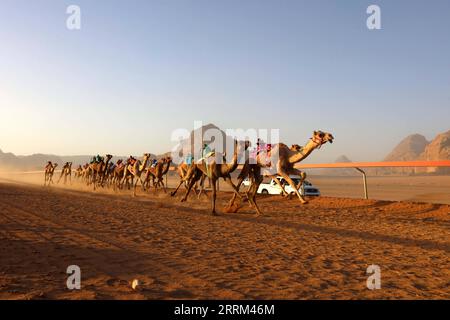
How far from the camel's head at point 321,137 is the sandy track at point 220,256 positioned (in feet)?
10.5

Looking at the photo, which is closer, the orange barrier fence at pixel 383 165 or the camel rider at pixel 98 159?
the orange barrier fence at pixel 383 165

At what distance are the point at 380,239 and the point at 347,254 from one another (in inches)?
84.7

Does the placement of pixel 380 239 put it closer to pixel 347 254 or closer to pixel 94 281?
pixel 347 254

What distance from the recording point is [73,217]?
35.9ft

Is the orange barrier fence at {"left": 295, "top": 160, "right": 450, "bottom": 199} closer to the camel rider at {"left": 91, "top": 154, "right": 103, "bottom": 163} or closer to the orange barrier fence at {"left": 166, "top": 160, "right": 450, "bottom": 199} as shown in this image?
the orange barrier fence at {"left": 166, "top": 160, "right": 450, "bottom": 199}

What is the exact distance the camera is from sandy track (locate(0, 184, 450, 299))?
14.0ft

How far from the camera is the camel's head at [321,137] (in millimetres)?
12961

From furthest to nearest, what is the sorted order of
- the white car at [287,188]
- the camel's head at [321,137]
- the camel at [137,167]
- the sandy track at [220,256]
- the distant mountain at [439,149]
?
1. the distant mountain at [439,149]
2. the camel at [137,167]
3. the white car at [287,188]
4. the camel's head at [321,137]
5. the sandy track at [220,256]

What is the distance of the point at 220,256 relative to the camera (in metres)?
6.07

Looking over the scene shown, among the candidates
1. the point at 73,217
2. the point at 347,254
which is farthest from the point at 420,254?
the point at 73,217

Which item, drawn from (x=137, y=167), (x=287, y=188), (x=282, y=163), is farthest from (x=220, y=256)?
(x=137, y=167)

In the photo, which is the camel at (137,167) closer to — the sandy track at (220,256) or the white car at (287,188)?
the white car at (287,188)

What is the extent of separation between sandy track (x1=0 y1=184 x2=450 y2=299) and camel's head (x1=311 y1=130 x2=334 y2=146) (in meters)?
3.21

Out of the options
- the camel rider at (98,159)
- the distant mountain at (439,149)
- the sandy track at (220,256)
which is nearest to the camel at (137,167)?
the camel rider at (98,159)
